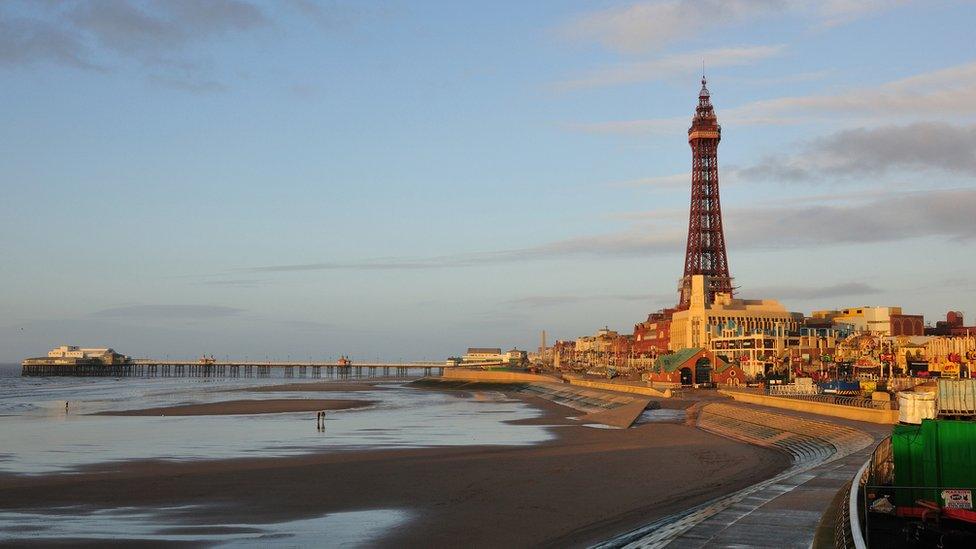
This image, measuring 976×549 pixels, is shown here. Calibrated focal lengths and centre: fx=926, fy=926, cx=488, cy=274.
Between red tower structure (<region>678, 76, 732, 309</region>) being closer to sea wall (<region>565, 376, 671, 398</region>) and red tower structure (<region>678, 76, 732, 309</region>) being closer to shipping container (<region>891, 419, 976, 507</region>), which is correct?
sea wall (<region>565, 376, 671, 398</region>)

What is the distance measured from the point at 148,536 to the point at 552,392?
79.3 meters

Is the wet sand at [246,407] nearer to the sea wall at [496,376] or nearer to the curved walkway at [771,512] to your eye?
the curved walkway at [771,512]

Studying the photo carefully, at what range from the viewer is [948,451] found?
15.2 metres

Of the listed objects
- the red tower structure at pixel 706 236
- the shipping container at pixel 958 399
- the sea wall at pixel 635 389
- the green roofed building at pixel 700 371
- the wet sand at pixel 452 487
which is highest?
the red tower structure at pixel 706 236

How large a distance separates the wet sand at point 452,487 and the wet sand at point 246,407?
31.1m

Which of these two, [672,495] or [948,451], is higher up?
[948,451]

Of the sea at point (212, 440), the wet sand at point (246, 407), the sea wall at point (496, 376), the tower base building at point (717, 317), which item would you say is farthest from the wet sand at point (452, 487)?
the tower base building at point (717, 317)

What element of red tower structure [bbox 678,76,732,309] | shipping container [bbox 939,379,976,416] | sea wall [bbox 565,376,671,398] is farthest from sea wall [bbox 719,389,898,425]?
red tower structure [bbox 678,76,732,309]

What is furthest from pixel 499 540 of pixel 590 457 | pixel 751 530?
pixel 590 457

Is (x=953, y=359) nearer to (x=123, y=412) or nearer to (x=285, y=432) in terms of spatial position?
(x=285, y=432)

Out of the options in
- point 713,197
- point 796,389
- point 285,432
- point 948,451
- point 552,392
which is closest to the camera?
point 948,451

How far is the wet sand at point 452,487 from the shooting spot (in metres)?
21.6

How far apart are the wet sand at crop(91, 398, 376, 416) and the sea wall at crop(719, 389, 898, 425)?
32559 millimetres

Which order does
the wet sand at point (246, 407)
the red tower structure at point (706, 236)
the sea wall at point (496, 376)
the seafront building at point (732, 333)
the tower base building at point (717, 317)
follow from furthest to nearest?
the red tower structure at point (706, 236) < the tower base building at point (717, 317) < the sea wall at point (496, 376) < the seafront building at point (732, 333) < the wet sand at point (246, 407)
